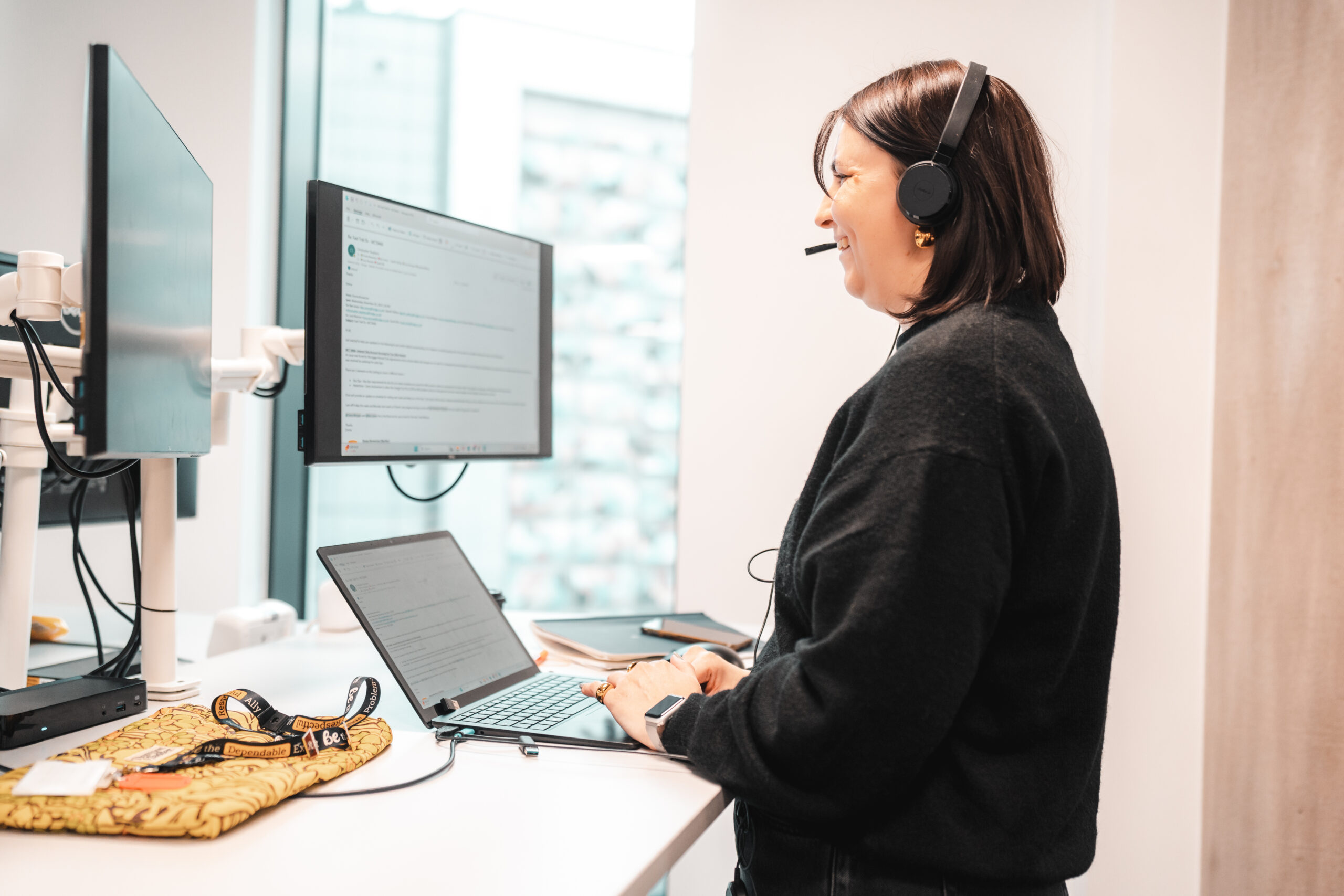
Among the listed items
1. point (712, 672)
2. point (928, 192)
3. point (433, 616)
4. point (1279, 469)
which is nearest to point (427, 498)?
point (433, 616)

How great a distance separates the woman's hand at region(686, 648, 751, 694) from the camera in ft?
3.15

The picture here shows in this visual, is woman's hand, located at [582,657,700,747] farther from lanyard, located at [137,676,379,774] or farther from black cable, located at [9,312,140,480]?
black cable, located at [9,312,140,480]

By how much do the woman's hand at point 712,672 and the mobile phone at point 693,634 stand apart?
11.0 inches

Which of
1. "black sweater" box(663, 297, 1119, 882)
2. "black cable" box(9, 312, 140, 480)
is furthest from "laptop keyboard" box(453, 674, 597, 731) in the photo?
"black cable" box(9, 312, 140, 480)

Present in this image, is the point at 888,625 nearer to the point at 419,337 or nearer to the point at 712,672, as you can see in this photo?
the point at 712,672

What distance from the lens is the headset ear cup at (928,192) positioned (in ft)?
2.46

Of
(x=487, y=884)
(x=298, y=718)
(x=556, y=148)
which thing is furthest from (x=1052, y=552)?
(x=556, y=148)

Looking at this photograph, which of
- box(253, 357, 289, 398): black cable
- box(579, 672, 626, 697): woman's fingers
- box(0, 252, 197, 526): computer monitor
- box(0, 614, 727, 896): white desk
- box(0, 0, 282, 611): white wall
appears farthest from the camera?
box(0, 0, 282, 611): white wall

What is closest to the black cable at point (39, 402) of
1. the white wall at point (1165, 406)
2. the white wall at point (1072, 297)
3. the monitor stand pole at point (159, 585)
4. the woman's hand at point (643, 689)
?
the monitor stand pole at point (159, 585)

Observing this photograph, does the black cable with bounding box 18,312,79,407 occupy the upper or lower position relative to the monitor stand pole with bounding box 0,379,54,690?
upper

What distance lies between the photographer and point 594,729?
2.90ft

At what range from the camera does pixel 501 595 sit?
4.55 feet

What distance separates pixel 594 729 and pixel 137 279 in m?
0.59

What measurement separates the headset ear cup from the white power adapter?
1174 millimetres
